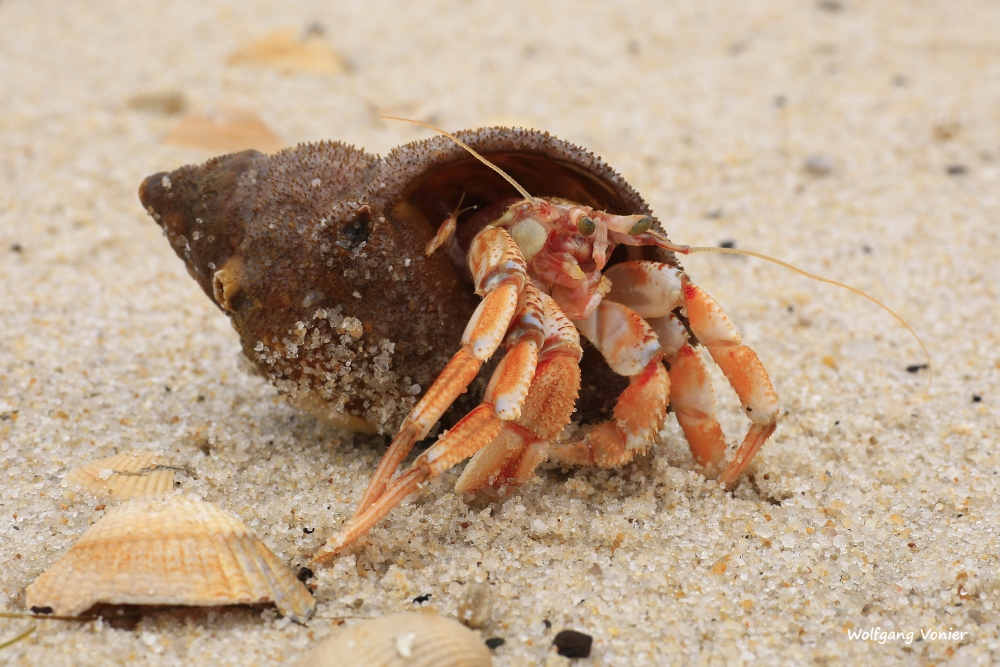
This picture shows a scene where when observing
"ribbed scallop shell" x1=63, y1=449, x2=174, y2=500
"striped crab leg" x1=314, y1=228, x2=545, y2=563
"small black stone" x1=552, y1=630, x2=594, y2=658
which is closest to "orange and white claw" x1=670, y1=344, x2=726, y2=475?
"striped crab leg" x1=314, y1=228, x2=545, y2=563

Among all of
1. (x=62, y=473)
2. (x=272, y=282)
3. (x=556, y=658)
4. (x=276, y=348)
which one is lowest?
(x=556, y=658)

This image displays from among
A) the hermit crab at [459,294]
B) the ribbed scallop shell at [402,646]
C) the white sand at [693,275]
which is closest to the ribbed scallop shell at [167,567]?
the white sand at [693,275]

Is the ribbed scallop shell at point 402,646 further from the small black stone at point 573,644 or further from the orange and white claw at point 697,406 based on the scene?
the orange and white claw at point 697,406

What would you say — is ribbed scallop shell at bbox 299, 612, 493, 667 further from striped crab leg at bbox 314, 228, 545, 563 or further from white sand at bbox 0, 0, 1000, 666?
striped crab leg at bbox 314, 228, 545, 563

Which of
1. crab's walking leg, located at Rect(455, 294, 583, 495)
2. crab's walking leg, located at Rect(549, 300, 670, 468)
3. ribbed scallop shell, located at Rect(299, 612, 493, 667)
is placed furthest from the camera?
crab's walking leg, located at Rect(549, 300, 670, 468)

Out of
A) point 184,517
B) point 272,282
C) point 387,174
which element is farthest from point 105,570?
point 387,174

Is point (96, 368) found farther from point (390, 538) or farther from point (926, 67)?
point (926, 67)
